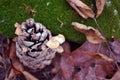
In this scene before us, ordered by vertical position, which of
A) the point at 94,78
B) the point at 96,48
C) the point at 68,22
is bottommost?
the point at 94,78

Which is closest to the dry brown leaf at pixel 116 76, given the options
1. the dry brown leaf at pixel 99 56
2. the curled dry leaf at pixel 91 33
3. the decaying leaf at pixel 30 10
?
the dry brown leaf at pixel 99 56

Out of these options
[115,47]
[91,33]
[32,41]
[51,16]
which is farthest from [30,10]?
[115,47]

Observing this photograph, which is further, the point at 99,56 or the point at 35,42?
the point at 99,56

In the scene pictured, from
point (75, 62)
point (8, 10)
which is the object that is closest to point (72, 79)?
point (75, 62)

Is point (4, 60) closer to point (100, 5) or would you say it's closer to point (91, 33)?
point (91, 33)

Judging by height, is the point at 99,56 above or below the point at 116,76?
above

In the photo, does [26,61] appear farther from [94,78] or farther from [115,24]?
[115,24]

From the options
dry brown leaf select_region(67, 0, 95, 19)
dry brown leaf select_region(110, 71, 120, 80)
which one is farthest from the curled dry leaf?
dry brown leaf select_region(110, 71, 120, 80)

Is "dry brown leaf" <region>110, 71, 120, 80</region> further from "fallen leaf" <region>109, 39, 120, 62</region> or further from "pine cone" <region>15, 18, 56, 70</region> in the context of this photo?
"pine cone" <region>15, 18, 56, 70</region>
